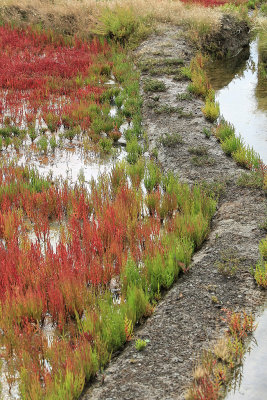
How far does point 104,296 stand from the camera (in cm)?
473

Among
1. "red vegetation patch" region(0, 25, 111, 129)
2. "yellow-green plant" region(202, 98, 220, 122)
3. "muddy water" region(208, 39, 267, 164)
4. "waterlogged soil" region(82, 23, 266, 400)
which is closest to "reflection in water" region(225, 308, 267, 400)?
"waterlogged soil" region(82, 23, 266, 400)

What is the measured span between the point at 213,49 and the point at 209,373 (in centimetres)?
1503

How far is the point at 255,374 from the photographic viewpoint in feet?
12.6

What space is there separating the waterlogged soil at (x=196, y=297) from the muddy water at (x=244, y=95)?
50.3 inches

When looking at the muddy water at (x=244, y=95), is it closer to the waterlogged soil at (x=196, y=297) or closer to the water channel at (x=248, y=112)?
the water channel at (x=248, y=112)

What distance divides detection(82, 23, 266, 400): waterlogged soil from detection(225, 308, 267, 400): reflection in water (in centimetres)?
32

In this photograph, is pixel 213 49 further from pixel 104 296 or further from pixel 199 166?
pixel 104 296

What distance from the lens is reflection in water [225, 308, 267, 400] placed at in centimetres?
366

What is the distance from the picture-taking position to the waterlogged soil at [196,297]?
3.81 metres

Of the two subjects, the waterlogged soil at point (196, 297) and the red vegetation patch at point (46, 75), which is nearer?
the waterlogged soil at point (196, 297)

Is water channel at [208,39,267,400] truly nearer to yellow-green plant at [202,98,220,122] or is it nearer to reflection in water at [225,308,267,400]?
reflection in water at [225,308,267,400]

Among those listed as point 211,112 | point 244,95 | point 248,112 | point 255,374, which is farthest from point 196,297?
point 244,95

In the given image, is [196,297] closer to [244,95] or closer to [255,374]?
[255,374]

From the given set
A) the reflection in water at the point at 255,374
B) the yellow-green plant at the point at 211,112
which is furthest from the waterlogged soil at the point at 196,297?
the yellow-green plant at the point at 211,112
